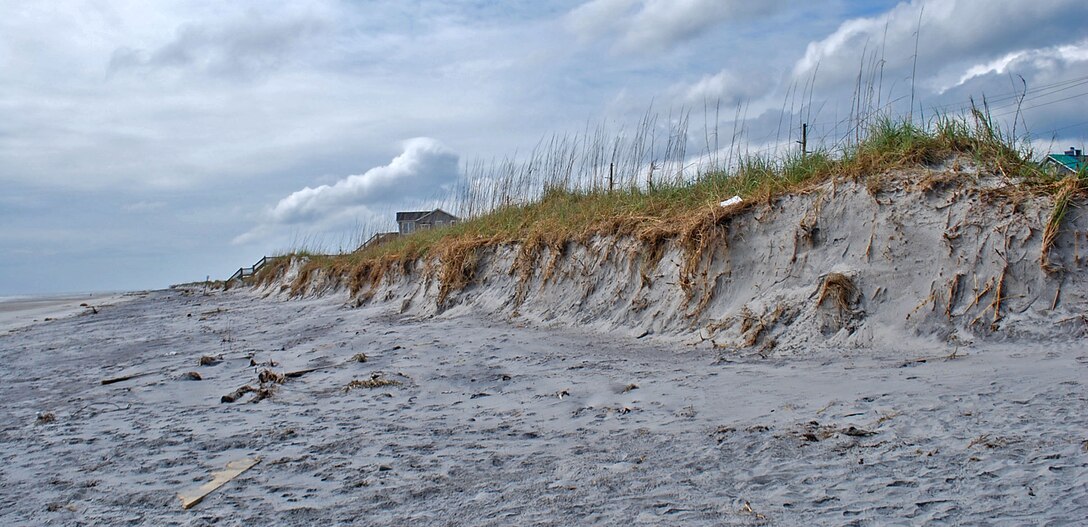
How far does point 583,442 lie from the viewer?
321cm

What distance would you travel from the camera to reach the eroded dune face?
459 centimetres

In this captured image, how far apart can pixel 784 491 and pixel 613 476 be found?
0.60 metres

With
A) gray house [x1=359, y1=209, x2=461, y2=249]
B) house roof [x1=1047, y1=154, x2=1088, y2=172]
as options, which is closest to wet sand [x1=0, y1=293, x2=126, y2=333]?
gray house [x1=359, y1=209, x2=461, y2=249]

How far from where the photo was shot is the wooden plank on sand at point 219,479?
273 cm

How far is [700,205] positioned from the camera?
684 cm

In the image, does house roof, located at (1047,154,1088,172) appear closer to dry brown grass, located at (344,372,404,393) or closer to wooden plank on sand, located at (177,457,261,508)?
dry brown grass, located at (344,372,404,393)

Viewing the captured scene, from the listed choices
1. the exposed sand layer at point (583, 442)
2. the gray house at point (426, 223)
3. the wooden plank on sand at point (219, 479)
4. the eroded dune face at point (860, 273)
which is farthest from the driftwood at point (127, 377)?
the gray house at point (426, 223)

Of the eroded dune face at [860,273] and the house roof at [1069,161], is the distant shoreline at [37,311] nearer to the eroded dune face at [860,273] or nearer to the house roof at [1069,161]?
the eroded dune face at [860,273]

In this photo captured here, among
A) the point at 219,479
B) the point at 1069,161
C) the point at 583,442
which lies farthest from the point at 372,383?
the point at 1069,161

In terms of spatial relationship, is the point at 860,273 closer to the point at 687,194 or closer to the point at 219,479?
the point at 687,194

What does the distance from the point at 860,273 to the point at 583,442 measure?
9.55 feet

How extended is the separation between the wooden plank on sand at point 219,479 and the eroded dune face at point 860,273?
332 cm

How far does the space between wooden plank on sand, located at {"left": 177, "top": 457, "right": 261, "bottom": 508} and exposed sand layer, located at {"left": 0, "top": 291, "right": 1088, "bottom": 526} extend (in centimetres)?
5

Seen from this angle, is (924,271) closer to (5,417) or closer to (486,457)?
(486,457)
